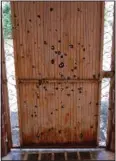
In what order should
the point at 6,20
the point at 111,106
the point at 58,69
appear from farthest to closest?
the point at 111,106
the point at 58,69
the point at 6,20

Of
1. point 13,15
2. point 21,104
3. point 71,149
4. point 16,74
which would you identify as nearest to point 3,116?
point 21,104

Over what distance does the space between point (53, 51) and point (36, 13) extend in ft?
1.97

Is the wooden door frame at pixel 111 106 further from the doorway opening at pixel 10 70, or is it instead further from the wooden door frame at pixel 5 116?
the wooden door frame at pixel 5 116

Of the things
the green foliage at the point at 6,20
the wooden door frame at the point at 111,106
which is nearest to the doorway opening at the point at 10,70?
the green foliage at the point at 6,20

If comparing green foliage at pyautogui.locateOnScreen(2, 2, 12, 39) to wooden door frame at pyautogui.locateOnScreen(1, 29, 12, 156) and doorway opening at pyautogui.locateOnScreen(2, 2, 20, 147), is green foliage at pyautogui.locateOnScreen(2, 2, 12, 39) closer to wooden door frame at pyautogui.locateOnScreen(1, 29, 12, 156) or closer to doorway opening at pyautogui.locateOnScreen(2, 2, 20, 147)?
doorway opening at pyautogui.locateOnScreen(2, 2, 20, 147)

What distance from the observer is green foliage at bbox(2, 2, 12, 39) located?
3752mm

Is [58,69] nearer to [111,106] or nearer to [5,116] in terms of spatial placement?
[111,106]

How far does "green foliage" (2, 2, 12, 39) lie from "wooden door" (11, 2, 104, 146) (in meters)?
0.08

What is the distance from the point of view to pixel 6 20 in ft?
12.5

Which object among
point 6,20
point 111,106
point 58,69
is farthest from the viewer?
point 111,106

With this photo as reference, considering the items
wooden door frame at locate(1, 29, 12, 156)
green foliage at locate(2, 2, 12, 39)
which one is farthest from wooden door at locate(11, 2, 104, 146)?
wooden door frame at locate(1, 29, 12, 156)

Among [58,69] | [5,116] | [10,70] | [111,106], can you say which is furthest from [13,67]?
[111,106]

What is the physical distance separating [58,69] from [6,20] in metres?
1.04

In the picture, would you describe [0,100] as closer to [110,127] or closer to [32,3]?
[32,3]
